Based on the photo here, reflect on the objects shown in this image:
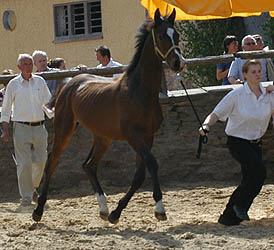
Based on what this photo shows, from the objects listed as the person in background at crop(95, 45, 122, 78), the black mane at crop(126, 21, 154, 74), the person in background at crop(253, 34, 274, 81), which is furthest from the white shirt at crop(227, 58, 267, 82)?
the black mane at crop(126, 21, 154, 74)

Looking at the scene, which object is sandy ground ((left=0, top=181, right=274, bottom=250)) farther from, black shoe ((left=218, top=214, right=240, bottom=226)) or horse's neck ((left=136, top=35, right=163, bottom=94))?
horse's neck ((left=136, top=35, right=163, bottom=94))

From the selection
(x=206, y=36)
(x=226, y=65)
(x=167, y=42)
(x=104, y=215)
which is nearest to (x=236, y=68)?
(x=226, y=65)

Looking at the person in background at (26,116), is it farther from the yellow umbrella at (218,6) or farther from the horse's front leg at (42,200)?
the yellow umbrella at (218,6)

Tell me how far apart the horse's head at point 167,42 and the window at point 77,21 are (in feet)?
47.8

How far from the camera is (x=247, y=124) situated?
9109 millimetres

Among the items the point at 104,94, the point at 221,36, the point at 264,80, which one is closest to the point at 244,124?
the point at 104,94

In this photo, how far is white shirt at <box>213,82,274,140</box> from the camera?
29.8ft

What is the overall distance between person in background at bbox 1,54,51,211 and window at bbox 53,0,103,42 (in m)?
12.8

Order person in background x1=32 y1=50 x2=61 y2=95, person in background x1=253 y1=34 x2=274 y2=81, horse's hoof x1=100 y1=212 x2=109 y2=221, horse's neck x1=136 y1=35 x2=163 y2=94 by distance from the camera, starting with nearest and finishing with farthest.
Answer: horse's neck x1=136 y1=35 x2=163 y2=94 → horse's hoof x1=100 y1=212 x2=109 y2=221 → person in background x1=253 y1=34 x2=274 y2=81 → person in background x1=32 y1=50 x2=61 y2=95

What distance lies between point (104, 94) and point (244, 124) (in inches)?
74.3

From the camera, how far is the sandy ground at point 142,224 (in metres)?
8.29

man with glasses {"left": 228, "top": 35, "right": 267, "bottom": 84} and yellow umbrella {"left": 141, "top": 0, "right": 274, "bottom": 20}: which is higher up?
yellow umbrella {"left": 141, "top": 0, "right": 274, "bottom": 20}

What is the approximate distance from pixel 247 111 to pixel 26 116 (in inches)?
137

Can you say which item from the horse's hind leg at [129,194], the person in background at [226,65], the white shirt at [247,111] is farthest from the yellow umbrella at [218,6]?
the person in background at [226,65]
